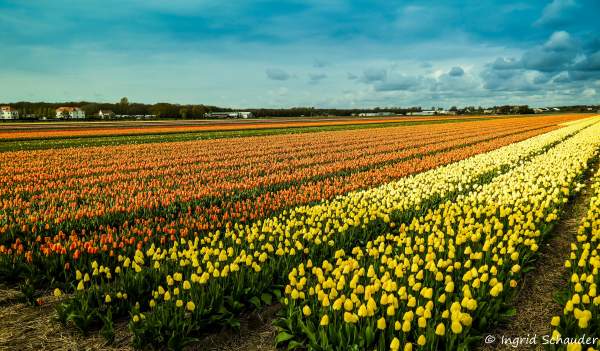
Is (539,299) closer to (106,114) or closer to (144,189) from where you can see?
(144,189)

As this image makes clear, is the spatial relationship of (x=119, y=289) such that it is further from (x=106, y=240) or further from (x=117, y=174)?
(x=117, y=174)

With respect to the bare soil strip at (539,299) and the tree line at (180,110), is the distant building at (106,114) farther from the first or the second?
the bare soil strip at (539,299)

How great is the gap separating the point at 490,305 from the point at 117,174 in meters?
14.7

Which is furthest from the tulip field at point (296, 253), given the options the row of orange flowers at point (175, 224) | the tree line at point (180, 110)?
the tree line at point (180, 110)

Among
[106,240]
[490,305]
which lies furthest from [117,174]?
[490,305]

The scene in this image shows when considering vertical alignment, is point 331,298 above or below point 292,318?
above

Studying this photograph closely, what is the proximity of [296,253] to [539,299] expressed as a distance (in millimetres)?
3683

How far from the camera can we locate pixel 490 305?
4.93m

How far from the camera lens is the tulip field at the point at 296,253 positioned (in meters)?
4.56

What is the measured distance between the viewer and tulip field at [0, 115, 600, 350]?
456 cm

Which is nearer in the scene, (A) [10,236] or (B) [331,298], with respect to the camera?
(B) [331,298]

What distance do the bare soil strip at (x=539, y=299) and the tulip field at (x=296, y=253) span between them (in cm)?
14

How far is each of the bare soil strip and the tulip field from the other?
0.14 m

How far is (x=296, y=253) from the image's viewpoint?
6.64 meters
